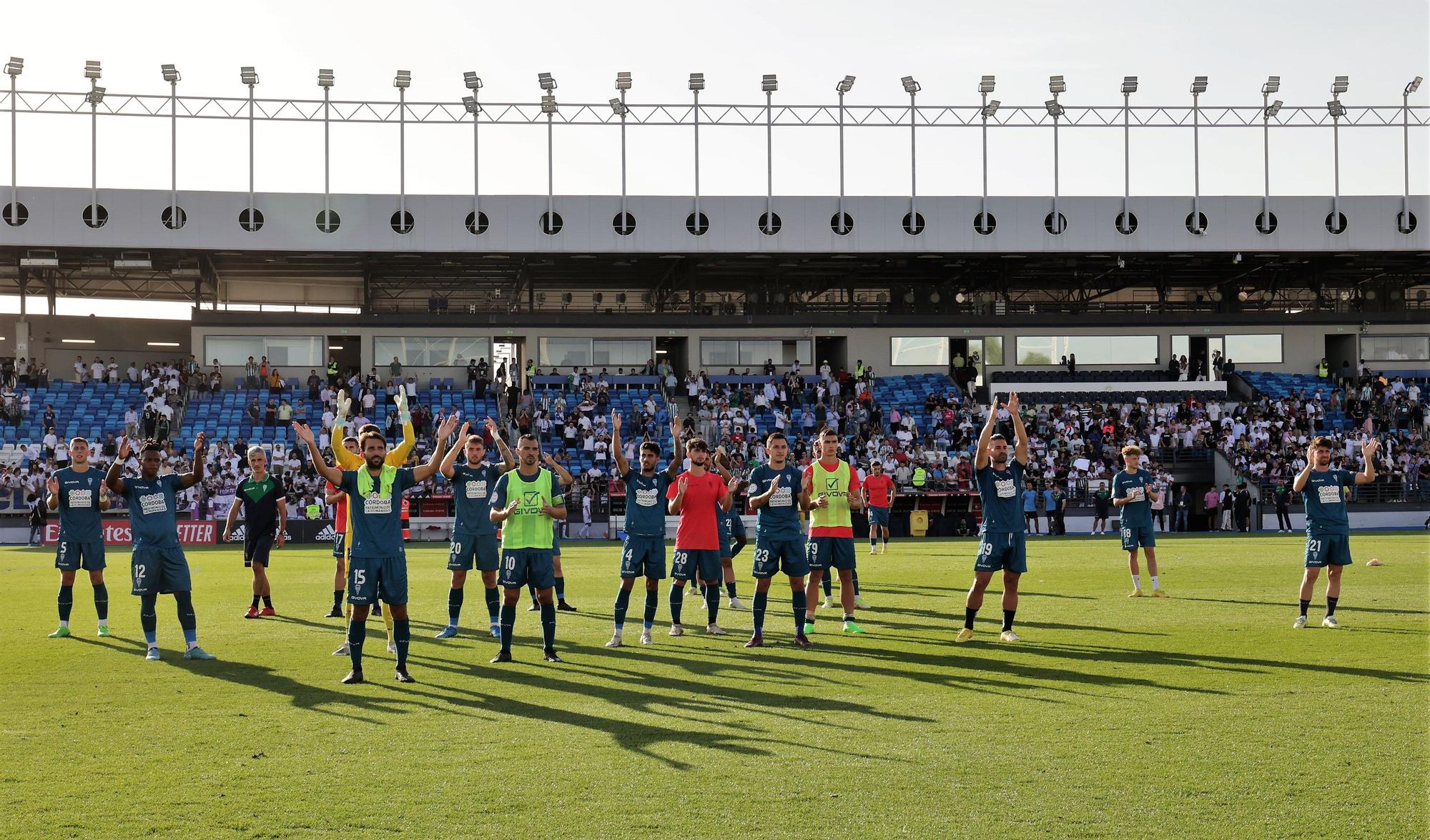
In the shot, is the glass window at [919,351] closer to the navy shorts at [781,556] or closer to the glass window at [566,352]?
the glass window at [566,352]

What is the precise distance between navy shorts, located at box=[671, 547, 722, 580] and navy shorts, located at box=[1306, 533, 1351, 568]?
22.2ft

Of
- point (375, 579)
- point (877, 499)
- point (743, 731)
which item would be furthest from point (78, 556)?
point (877, 499)

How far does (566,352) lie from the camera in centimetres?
5550

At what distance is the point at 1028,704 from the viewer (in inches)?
406

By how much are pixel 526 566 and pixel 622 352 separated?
4357 centimetres

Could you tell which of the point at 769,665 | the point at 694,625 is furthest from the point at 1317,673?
the point at 694,625

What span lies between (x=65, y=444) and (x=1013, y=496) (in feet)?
125

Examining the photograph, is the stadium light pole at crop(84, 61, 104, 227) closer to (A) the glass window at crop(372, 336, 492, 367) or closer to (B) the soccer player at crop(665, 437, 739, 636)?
(A) the glass window at crop(372, 336, 492, 367)

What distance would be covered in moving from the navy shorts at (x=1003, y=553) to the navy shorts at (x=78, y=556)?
10012 mm

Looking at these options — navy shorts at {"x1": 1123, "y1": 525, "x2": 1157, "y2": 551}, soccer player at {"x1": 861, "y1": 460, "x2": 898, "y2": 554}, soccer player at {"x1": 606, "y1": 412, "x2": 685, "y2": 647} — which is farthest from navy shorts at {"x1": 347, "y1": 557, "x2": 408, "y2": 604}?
soccer player at {"x1": 861, "y1": 460, "x2": 898, "y2": 554}

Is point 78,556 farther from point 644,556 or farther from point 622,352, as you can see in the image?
point 622,352

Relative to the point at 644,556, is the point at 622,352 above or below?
above

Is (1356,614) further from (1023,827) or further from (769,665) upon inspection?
(1023,827)

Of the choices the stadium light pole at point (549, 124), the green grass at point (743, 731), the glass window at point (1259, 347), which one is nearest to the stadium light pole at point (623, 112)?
the stadium light pole at point (549, 124)
